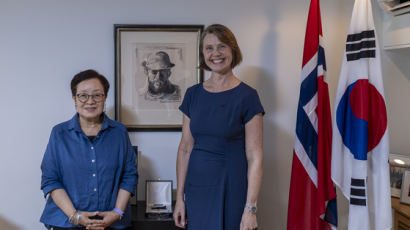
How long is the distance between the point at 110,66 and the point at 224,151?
102 centimetres

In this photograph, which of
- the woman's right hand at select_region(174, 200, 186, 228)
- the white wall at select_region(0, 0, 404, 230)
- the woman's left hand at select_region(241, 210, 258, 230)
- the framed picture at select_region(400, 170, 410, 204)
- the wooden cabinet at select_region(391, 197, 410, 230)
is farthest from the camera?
the white wall at select_region(0, 0, 404, 230)

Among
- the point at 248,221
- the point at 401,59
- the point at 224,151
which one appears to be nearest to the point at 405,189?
the point at 401,59

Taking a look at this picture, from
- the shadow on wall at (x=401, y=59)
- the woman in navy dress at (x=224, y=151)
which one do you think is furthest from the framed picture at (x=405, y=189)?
the woman in navy dress at (x=224, y=151)

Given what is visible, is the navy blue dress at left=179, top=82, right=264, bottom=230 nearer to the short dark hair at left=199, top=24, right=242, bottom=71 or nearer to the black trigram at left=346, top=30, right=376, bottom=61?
the short dark hair at left=199, top=24, right=242, bottom=71

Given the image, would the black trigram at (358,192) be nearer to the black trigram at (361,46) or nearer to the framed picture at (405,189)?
the framed picture at (405,189)

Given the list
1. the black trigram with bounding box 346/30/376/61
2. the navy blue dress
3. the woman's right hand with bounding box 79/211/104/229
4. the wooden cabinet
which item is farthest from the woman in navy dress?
the wooden cabinet

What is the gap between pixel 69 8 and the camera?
2.30 m

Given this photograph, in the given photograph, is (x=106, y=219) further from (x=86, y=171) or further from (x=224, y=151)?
(x=224, y=151)

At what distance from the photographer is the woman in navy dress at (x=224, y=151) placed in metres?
1.75

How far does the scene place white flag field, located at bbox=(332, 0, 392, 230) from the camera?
1866mm

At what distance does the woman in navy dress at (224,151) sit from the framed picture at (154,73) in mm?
531

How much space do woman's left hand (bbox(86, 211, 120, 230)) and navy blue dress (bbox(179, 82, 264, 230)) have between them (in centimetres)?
41

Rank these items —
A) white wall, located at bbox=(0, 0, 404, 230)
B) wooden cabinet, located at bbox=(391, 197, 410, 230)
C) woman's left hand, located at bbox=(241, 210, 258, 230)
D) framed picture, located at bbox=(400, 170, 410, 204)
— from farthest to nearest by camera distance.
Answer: white wall, located at bbox=(0, 0, 404, 230), framed picture, located at bbox=(400, 170, 410, 204), wooden cabinet, located at bbox=(391, 197, 410, 230), woman's left hand, located at bbox=(241, 210, 258, 230)

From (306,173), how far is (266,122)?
519 millimetres
